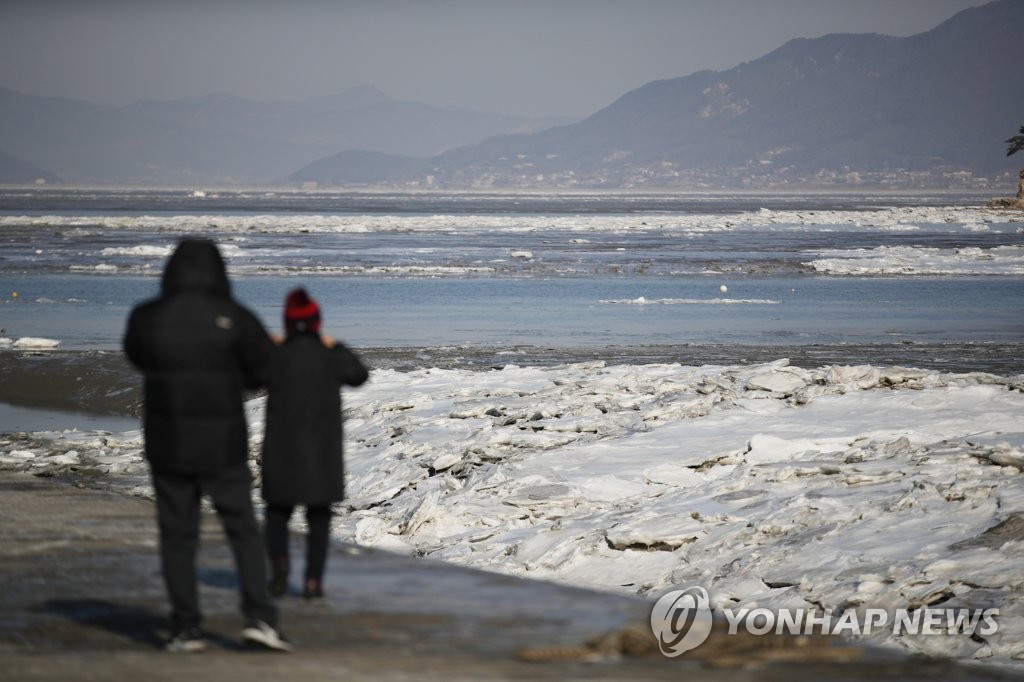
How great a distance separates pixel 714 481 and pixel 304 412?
534 cm

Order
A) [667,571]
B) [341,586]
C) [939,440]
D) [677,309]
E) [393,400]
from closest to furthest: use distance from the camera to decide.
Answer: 1. [341,586]
2. [667,571]
3. [939,440]
4. [393,400]
5. [677,309]

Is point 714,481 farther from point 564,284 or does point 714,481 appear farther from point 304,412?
point 564,284

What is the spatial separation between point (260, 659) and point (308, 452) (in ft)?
3.17

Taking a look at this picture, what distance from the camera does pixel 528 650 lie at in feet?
17.6

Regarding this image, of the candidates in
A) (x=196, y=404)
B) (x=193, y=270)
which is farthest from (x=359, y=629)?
(x=193, y=270)

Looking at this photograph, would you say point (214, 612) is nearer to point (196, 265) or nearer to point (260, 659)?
point (260, 659)

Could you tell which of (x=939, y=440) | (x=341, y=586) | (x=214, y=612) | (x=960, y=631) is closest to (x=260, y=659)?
(x=214, y=612)

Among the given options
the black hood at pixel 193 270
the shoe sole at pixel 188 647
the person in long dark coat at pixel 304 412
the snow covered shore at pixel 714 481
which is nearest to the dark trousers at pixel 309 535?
the person in long dark coat at pixel 304 412

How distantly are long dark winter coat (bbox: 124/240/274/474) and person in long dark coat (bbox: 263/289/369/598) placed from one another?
0.61m

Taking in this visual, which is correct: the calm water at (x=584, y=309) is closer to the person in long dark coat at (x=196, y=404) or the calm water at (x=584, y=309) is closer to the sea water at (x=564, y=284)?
the sea water at (x=564, y=284)

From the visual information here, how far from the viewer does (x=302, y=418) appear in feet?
18.9

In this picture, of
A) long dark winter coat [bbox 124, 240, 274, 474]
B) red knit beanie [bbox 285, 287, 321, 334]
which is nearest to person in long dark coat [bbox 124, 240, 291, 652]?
long dark winter coat [bbox 124, 240, 274, 474]

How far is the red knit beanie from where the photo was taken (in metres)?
5.80

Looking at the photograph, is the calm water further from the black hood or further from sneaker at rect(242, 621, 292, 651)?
the black hood
